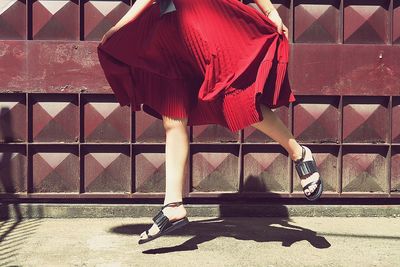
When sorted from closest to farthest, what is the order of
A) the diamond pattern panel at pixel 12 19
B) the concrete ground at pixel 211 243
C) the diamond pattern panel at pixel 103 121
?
the concrete ground at pixel 211 243 → the diamond pattern panel at pixel 12 19 → the diamond pattern panel at pixel 103 121

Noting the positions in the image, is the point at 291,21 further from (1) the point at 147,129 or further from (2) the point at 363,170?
(1) the point at 147,129

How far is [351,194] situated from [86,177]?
2488mm

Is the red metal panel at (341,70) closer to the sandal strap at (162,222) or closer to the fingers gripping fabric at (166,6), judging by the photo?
the fingers gripping fabric at (166,6)

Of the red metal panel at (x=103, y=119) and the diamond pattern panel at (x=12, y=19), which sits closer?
the diamond pattern panel at (x=12, y=19)

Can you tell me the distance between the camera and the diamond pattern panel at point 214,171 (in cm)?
522

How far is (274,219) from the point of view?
199 inches

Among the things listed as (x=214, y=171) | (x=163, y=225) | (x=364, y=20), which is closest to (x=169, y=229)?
(x=163, y=225)

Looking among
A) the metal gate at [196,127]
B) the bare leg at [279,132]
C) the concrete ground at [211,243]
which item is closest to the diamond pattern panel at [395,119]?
the metal gate at [196,127]

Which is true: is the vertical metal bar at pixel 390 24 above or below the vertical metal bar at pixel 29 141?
above

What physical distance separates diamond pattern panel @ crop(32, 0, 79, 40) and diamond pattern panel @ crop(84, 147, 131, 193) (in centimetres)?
110

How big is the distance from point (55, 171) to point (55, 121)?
459mm

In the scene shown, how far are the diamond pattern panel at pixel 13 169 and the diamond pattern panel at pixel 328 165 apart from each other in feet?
8.34

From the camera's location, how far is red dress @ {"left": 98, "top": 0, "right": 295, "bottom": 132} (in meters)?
3.68

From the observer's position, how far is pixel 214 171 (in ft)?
17.1
